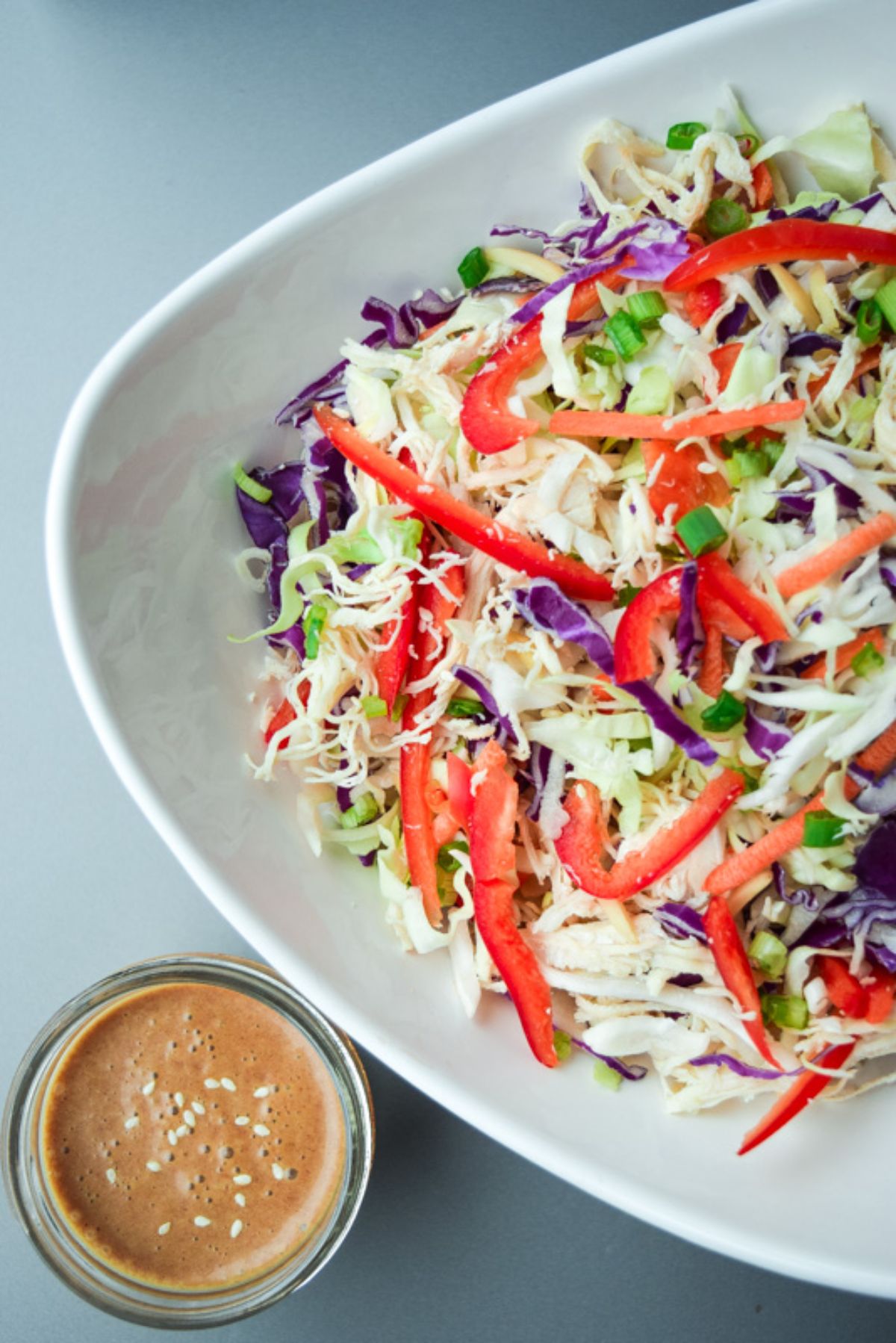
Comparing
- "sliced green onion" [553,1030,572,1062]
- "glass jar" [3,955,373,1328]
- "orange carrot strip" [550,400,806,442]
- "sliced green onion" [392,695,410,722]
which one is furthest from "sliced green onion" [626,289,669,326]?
"glass jar" [3,955,373,1328]

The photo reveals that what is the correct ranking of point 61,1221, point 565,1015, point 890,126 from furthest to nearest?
point 61,1221 → point 565,1015 → point 890,126

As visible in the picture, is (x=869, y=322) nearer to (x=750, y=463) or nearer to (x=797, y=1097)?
(x=750, y=463)

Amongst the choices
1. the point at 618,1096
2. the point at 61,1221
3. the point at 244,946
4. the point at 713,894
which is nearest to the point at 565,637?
the point at 713,894

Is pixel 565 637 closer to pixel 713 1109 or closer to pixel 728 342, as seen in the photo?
pixel 728 342

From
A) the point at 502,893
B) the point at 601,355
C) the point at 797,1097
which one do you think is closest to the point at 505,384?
the point at 601,355

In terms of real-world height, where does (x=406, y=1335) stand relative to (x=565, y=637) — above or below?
below

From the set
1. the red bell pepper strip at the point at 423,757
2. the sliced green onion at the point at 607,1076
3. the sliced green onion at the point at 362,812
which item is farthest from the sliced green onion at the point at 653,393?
the sliced green onion at the point at 607,1076
